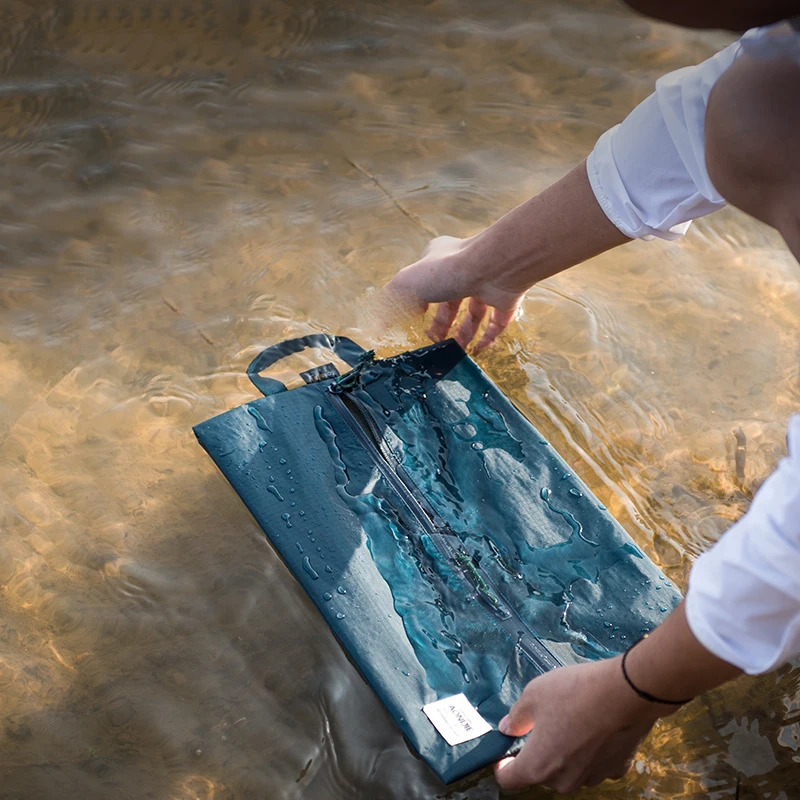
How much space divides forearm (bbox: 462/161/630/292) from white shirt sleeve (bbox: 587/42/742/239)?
0.10 ft

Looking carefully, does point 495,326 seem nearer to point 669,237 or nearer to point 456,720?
point 669,237

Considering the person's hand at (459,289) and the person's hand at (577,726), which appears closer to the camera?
the person's hand at (577,726)

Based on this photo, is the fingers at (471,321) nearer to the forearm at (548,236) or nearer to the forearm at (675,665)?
the forearm at (548,236)

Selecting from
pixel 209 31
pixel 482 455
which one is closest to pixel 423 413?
pixel 482 455

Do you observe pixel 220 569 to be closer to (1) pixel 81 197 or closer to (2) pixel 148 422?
(2) pixel 148 422

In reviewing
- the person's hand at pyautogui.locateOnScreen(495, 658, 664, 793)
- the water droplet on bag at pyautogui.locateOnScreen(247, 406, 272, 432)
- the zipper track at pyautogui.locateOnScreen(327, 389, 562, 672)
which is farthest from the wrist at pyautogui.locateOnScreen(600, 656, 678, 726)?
the water droplet on bag at pyautogui.locateOnScreen(247, 406, 272, 432)

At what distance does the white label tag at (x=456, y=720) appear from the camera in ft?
3.72

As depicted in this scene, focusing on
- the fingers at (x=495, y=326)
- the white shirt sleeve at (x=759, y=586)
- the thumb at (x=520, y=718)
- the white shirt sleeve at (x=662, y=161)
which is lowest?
the thumb at (x=520, y=718)

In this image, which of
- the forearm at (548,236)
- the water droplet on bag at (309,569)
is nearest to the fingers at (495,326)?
the forearm at (548,236)

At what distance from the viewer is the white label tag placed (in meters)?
1.13

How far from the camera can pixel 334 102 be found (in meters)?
2.30

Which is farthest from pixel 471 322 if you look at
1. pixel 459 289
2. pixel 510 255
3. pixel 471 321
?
pixel 510 255

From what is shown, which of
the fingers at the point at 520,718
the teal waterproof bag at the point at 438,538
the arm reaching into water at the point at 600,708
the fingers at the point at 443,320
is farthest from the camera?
the fingers at the point at 443,320

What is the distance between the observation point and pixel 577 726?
101 centimetres
